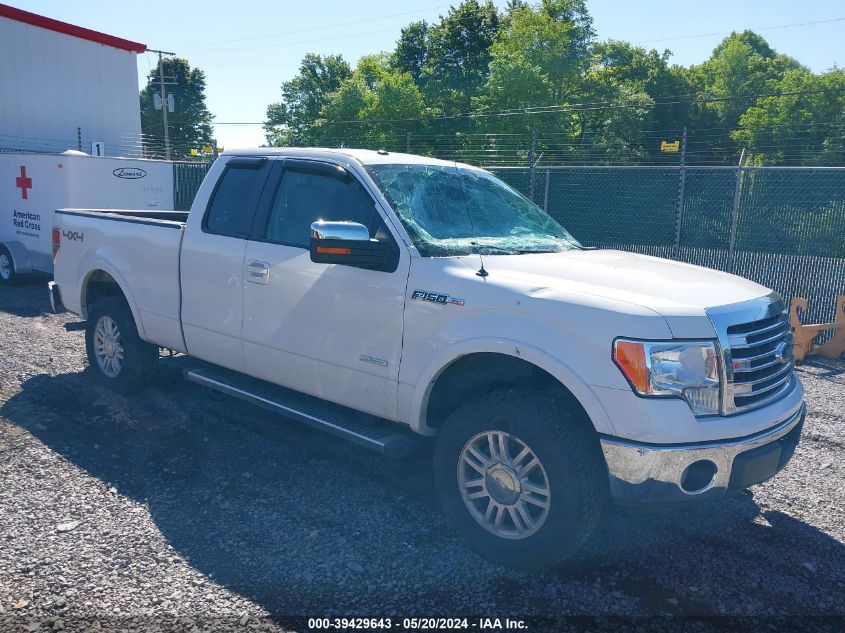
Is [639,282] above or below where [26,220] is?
above

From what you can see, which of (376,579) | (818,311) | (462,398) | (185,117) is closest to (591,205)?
(818,311)

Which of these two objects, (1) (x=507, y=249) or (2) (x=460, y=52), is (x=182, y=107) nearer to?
(2) (x=460, y=52)

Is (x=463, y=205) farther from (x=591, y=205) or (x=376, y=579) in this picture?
(x=591, y=205)

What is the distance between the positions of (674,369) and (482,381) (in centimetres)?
107

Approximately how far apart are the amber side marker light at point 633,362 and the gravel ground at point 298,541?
710mm

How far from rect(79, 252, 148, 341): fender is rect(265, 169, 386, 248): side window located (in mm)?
1725

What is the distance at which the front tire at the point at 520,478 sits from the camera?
3465 mm

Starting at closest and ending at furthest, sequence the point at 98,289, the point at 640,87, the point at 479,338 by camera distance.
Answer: the point at 479,338 < the point at 98,289 < the point at 640,87

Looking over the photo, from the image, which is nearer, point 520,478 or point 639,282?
point 520,478

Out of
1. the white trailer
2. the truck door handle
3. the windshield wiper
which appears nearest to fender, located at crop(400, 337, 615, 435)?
the windshield wiper

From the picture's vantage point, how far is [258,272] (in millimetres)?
4906

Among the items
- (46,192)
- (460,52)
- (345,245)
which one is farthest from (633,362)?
(460,52)

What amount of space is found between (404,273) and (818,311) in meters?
7.54

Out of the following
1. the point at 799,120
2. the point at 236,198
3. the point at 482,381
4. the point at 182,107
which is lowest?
the point at 482,381
